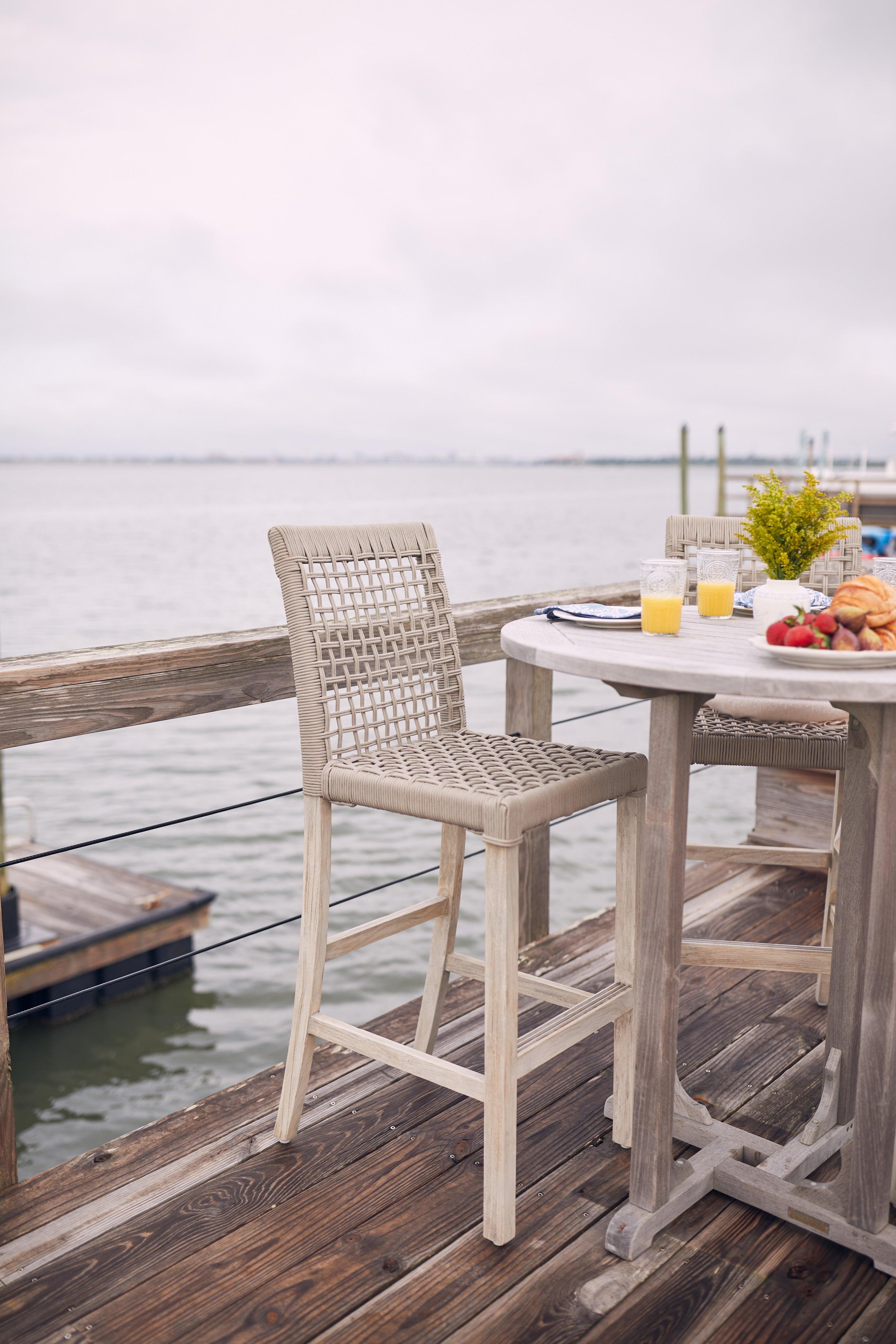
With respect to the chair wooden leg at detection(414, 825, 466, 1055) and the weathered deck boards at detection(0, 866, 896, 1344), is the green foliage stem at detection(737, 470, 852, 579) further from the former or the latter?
the weathered deck boards at detection(0, 866, 896, 1344)

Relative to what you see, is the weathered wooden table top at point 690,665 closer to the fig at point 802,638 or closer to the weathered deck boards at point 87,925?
the fig at point 802,638

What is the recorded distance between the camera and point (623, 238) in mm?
38094

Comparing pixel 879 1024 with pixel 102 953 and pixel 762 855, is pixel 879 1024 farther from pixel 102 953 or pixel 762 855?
pixel 102 953

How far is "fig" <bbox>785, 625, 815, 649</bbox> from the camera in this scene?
1.29m

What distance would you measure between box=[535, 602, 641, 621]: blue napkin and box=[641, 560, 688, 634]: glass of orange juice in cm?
8

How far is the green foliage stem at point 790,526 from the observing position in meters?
1.57

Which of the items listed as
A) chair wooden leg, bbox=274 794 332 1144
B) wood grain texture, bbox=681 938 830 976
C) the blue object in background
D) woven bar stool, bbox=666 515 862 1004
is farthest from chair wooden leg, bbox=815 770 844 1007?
the blue object in background

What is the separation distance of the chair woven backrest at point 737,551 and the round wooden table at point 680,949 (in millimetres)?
781

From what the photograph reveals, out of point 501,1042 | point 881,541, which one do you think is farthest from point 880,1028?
point 881,541

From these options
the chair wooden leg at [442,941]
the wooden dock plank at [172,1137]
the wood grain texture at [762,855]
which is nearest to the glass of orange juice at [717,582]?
the wood grain texture at [762,855]

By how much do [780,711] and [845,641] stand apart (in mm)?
726

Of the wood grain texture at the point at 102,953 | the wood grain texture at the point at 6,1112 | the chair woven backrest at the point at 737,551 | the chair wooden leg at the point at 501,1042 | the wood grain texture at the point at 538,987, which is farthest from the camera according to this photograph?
the wood grain texture at the point at 102,953

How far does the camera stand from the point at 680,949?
1.46m

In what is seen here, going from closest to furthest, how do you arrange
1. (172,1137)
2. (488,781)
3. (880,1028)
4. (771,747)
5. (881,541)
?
1. (880,1028)
2. (488,781)
3. (172,1137)
4. (771,747)
5. (881,541)
